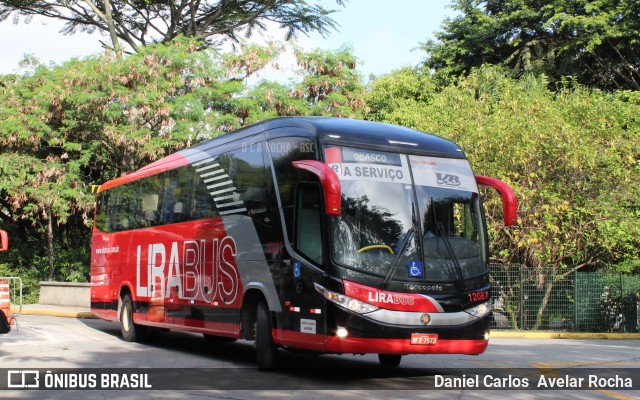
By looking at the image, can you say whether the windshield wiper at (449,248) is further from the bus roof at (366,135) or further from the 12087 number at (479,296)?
the bus roof at (366,135)

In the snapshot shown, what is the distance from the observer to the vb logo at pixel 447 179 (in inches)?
461

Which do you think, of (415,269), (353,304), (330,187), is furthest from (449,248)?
(330,187)

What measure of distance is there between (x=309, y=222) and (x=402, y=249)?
1350 mm

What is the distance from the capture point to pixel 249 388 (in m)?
10.3

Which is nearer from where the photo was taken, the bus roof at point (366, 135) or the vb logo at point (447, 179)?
the bus roof at point (366, 135)

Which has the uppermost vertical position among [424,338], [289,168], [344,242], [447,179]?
[289,168]

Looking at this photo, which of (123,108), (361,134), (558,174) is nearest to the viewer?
(361,134)

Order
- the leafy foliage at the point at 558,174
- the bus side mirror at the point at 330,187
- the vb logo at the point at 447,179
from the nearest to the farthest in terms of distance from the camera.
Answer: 1. the bus side mirror at the point at 330,187
2. the vb logo at the point at 447,179
3. the leafy foliage at the point at 558,174

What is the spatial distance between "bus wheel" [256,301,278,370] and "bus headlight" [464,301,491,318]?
9.66 feet

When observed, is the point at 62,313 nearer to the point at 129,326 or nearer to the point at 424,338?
the point at 129,326

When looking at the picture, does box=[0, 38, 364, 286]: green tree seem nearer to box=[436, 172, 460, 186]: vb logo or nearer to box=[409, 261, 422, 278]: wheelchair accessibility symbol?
box=[436, 172, 460, 186]: vb logo

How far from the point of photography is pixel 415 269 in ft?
35.6

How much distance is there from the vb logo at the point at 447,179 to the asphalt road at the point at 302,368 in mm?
2786

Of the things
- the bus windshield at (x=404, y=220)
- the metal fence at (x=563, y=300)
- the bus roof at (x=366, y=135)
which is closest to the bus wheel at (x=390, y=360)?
the bus windshield at (x=404, y=220)
